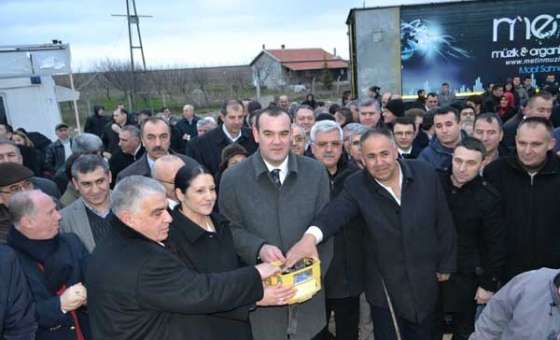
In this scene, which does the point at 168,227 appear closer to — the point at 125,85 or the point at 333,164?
the point at 333,164

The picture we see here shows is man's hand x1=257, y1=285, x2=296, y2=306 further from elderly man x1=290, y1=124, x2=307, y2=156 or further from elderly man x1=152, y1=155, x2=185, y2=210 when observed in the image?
elderly man x1=290, y1=124, x2=307, y2=156

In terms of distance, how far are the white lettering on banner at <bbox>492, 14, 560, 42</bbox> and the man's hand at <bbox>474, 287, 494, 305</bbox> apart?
50.1 feet

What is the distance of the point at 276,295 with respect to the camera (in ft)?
8.25

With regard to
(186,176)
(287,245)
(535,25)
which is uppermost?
(535,25)

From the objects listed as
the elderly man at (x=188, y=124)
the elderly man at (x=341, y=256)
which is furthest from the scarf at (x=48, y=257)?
the elderly man at (x=188, y=124)

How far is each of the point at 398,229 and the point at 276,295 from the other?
1.03 m

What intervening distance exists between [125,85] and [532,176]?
27953mm

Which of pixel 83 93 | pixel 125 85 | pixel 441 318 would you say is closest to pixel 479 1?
pixel 441 318

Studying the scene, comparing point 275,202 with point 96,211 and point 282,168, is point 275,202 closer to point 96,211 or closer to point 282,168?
point 282,168

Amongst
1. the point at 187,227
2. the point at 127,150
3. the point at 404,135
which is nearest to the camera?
the point at 187,227

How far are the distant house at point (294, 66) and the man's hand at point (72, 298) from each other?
4280cm

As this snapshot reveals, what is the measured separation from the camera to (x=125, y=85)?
28.0m

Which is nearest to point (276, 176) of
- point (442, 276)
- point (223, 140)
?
point (442, 276)

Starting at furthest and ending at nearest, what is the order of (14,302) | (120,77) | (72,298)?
(120,77), (72,298), (14,302)
